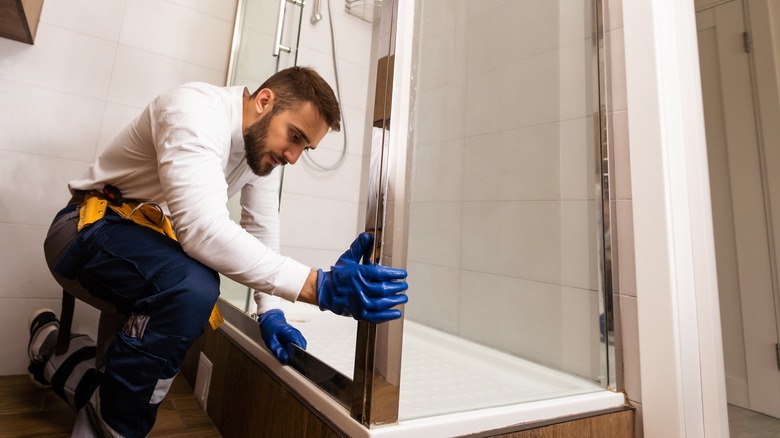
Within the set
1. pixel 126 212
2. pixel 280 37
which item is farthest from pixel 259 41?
pixel 126 212

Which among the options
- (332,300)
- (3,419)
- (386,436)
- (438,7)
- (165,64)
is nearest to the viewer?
(386,436)

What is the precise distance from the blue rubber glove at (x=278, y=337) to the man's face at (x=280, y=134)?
0.34m

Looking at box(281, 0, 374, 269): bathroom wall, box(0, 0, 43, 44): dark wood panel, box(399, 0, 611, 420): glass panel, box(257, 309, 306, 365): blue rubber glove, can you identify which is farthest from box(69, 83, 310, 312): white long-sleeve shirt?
box(281, 0, 374, 269): bathroom wall

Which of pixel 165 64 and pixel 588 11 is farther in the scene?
pixel 165 64

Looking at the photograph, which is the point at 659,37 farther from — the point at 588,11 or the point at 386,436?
the point at 386,436

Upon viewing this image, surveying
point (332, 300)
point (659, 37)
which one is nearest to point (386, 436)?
point (332, 300)

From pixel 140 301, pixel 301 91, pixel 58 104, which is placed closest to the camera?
pixel 140 301

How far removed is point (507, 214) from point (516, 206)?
3 cm

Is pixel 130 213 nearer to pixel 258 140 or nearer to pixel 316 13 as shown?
pixel 258 140

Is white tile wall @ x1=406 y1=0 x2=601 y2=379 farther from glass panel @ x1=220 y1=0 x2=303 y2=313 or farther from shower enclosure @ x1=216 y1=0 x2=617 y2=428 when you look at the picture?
glass panel @ x1=220 y1=0 x2=303 y2=313

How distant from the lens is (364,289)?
20.2 inches

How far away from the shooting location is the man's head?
0.83 m

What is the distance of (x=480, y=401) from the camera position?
24.0 inches

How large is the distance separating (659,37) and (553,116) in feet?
0.77
